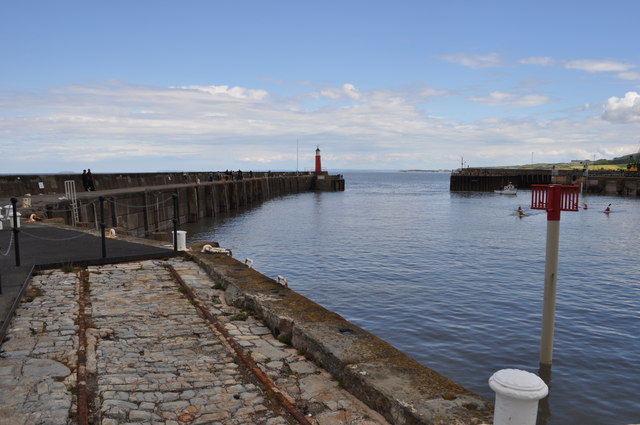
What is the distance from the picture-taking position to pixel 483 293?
53.5 feet

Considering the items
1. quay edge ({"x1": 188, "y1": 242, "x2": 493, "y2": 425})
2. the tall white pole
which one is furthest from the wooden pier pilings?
quay edge ({"x1": 188, "y1": 242, "x2": 493, "y2": 425})

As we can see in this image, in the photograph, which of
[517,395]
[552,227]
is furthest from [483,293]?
[517,395]

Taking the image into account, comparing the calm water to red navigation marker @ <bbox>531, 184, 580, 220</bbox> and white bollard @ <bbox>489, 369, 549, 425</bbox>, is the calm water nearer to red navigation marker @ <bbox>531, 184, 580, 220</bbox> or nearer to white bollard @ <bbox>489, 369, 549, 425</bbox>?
red navigation marker @ <bbox>531, 184, 580, 220</bbox>

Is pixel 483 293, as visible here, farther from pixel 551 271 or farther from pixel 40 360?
pixel 40 360

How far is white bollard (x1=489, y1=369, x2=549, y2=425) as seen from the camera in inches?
130

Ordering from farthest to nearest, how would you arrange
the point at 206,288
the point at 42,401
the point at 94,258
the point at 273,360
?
the point at 94,258 → the point at 206,288 → the point at 273,360 → the point at 42,401

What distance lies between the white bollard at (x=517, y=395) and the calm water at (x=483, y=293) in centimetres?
563

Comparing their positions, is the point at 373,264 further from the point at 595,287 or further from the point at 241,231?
the point at 241,231

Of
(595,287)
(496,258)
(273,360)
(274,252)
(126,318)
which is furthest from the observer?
(274,252)

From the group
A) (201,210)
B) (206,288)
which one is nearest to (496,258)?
(206,288)

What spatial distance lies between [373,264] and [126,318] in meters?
15.2

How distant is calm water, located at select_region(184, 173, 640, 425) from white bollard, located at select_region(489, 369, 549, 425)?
5.63 meters

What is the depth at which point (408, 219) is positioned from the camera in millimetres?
43000

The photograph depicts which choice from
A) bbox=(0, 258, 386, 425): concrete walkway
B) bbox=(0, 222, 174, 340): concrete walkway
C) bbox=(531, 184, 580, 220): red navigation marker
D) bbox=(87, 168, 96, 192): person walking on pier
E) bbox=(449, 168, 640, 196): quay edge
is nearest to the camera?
bbox=(0, 258, 386, 425): concrete walkway
